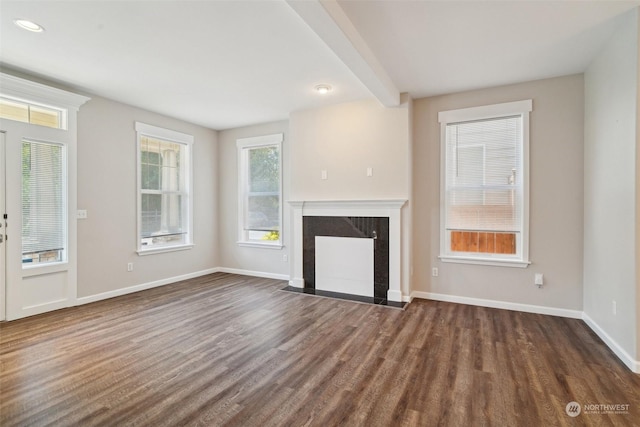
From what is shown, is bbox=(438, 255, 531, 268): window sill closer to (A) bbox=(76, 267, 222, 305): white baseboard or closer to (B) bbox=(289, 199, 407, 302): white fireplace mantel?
(B) bbox=(289, 199, 407, 302): white fireplace mantel

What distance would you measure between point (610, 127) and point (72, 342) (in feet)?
16.8

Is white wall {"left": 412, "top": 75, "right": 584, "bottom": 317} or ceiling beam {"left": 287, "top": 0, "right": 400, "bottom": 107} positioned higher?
ceiling beam {"left": 287, "top": 0, "right": 400, "bottom": 107}

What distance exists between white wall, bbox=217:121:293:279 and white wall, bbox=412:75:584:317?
2555 mm

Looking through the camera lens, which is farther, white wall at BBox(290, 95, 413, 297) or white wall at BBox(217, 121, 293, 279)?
white wall at BBox(217, 121, 293, 279)

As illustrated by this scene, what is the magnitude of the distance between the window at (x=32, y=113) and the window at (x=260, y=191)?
252 centimetres

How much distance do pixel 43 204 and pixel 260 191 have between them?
9.43ft

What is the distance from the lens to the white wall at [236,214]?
521 cm

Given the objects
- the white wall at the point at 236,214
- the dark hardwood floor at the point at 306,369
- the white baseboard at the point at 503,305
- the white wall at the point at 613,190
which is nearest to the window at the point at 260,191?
the white wall at the point at 236,214

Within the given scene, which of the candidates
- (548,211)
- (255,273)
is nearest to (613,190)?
(548,211)

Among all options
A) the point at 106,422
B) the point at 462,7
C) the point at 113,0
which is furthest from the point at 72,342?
the point at 462,7

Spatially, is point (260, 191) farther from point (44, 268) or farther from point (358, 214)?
point (44, 268)

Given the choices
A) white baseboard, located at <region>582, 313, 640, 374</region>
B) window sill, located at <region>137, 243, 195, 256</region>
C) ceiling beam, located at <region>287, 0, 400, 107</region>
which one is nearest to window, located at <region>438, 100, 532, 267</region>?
white baseboard, located at <region>582, 313, 640, 374</region>

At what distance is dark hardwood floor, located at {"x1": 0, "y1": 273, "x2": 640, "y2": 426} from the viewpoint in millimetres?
1851

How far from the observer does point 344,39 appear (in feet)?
7.84
